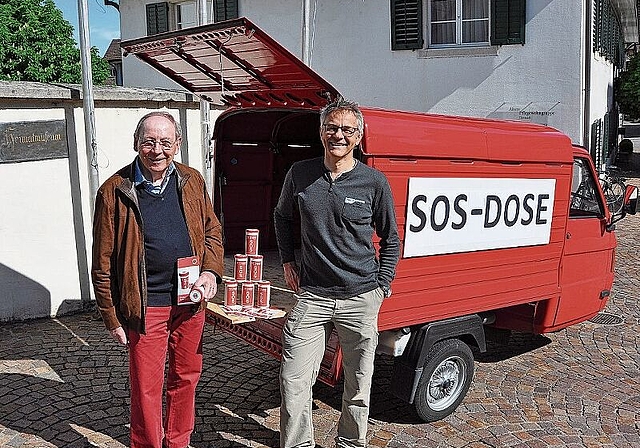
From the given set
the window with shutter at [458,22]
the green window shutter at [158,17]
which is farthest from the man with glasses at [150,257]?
the green window shutter at [158,17]

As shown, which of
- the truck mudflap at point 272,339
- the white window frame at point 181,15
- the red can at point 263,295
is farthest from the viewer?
the white window frame at point 181,15

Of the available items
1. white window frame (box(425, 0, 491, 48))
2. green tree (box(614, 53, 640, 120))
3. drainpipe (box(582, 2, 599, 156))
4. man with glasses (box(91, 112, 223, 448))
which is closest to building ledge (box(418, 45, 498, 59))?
white window frame (box(425, 0, 491, 48))

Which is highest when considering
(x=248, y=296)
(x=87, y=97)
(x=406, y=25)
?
(x=406, y=25)

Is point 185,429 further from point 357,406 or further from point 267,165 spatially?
point 267,165

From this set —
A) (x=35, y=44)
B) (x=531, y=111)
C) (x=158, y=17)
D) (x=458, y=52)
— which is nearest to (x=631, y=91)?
(x=531, y=111)

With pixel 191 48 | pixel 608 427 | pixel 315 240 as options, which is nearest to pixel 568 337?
pixel 608 427

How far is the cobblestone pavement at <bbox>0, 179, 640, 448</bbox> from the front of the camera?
468 cm

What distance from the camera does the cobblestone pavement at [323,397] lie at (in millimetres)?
4680

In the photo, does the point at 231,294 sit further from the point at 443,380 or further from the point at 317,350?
the point at 443,380

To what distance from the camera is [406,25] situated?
1367cm

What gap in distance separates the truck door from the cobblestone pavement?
1.95 feet

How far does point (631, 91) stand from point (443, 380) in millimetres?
16966

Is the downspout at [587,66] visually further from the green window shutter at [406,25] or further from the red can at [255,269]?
the red can at [255,269]

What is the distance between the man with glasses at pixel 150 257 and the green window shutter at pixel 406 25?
34.5 feet
